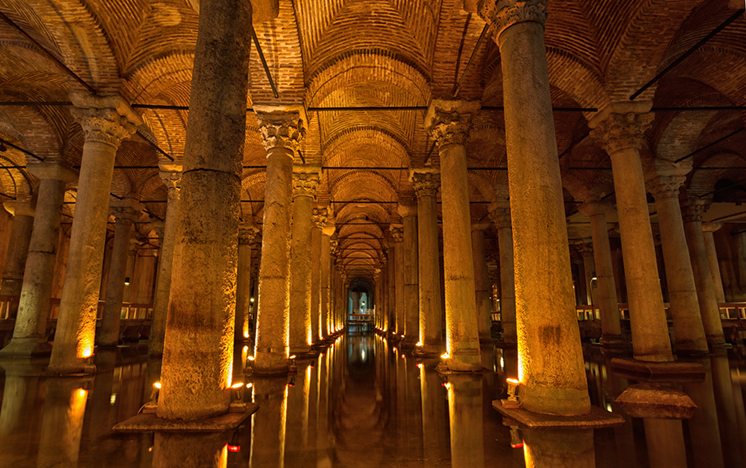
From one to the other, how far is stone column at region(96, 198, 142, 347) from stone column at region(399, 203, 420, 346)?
1067cm

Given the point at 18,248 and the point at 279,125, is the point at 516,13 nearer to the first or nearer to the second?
the point at 279,125

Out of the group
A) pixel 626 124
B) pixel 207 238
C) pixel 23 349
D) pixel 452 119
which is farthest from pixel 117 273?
pixel 626 124

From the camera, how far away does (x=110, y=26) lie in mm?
9047

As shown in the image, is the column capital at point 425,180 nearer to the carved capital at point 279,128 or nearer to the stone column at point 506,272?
the stone column at point 506,272

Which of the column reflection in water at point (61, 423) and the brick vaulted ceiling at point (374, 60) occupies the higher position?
the brick vaulted ceiling at point (374, 60)

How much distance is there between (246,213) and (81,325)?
13.6 meters

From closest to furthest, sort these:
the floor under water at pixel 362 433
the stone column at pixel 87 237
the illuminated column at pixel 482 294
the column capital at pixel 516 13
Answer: the floor under water at pixel 362 433
the column capital at pixel 516 13
the stone column at pixel 87 237
the illuminated column at pixel 482 294

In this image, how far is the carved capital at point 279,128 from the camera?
9.23m

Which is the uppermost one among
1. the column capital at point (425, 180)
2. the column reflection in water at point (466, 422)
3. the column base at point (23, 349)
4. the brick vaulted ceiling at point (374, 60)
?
the brick vaulted ceiling at point (374, 60)

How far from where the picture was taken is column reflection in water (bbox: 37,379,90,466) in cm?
351

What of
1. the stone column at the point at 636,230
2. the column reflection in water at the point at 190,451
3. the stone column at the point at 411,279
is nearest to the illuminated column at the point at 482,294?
the stone column at the point at 411,279

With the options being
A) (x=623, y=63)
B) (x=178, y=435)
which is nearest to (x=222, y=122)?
(x=178, y=435)

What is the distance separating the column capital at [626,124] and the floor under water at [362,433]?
5.13 metres

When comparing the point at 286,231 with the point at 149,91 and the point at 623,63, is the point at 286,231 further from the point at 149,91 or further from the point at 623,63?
the point at 623,63
